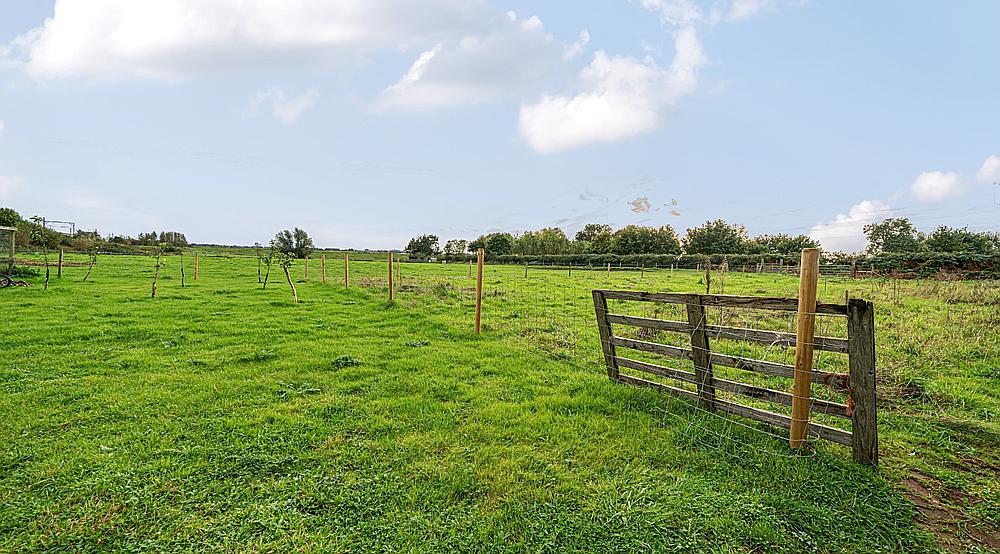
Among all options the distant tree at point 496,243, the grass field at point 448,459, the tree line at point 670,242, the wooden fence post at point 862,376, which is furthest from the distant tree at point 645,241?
the wooden fence post at point 862,376

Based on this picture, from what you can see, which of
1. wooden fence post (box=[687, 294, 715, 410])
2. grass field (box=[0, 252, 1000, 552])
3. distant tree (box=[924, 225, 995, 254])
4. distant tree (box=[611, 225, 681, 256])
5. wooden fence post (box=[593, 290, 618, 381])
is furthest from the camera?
distant tree (box=[611, 225, 681, 256])

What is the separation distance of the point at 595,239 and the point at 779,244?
34.6m

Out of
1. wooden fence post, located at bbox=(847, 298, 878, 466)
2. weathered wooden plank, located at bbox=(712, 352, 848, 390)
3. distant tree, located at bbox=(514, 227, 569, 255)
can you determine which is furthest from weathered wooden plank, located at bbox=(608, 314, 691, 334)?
distant tree, located at bbox=(514, 227, 569, 255)

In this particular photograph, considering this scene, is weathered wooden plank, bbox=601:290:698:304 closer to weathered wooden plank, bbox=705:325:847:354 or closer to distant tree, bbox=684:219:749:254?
weathered wooden plank, bbox=705:325:847:354

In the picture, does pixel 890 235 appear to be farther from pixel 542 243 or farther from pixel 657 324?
pixel 657 324

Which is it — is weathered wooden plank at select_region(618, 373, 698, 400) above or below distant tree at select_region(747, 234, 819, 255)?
below

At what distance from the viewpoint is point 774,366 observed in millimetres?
4578

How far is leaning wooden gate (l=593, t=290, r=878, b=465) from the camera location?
405cm

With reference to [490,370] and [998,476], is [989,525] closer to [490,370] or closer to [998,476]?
[998,476]

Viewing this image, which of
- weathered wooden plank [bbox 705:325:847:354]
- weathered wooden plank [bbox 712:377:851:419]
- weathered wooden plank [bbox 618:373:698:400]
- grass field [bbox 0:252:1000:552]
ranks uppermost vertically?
weathered wooden plank [bbox 705:325:847:354]

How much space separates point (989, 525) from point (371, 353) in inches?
323

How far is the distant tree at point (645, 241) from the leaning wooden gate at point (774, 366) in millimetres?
82178

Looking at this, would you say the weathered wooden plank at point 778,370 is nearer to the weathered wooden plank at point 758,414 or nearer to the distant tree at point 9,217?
the weathered wooden plank at point 758,414

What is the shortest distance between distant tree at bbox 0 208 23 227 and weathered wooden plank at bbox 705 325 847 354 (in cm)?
8677
